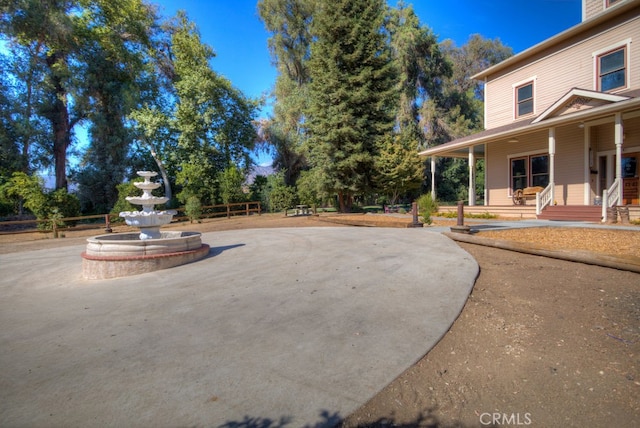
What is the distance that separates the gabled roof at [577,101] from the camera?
36.5 ft

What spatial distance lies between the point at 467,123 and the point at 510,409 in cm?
3033

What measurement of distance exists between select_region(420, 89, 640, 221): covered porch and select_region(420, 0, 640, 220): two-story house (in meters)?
0.03

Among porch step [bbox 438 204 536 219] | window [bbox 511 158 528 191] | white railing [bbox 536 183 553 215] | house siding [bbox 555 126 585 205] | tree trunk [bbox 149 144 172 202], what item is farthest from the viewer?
tree trunk [bbox 149 144 172 202]

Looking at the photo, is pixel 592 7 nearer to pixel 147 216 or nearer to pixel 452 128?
pixel 452 128

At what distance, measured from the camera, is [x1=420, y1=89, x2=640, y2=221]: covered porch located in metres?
10.5

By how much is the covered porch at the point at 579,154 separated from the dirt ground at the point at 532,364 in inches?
348

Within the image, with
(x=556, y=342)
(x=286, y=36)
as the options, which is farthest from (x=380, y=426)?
(x=286, y=36)

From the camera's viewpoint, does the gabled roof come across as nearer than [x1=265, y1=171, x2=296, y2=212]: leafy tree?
Yes

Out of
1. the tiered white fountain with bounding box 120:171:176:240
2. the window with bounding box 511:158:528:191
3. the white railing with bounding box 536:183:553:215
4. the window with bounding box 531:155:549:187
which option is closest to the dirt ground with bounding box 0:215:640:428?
the tiered white fountain with bounding box 120:171:176:240

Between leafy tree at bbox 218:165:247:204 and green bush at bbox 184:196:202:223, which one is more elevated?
leafy tree at bbox 218:165:247:204

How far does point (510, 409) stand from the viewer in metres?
2.12

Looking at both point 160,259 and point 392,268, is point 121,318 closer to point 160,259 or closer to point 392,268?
point 160,259

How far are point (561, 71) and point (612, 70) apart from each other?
184 centimetres

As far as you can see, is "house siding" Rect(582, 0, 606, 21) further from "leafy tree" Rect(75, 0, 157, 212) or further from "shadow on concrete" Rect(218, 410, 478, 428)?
"leafy tree" Rect(75, 0, 157, 212)
